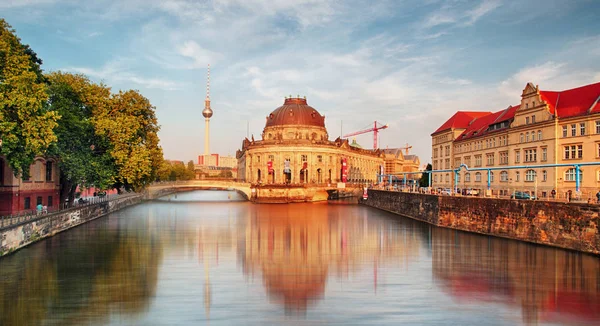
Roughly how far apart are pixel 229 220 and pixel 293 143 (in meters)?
51.9

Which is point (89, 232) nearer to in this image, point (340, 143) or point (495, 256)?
point (495, 256)

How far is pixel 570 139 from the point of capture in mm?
50219

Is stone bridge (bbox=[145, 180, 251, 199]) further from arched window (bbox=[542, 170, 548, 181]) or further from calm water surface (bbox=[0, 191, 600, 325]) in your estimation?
arched window (bbox=[542, 170, 548, 181])

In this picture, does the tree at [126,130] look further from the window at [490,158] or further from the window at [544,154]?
the window at [490,158]

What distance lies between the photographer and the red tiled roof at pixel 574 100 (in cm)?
4887

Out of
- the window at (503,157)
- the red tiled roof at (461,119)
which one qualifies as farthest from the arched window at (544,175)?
the red tiled roof at (461,119)

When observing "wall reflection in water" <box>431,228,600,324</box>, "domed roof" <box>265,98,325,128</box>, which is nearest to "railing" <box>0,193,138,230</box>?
"wall reflection in water" <box>431,228,600,324</box>

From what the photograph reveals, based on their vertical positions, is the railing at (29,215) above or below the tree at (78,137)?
below

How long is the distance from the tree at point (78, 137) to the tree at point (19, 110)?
712cm

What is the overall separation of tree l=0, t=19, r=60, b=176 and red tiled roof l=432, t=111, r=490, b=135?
67.5 meters

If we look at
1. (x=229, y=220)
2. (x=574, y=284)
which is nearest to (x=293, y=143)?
(x=229, y=220)

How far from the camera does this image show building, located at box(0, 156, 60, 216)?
37.2m

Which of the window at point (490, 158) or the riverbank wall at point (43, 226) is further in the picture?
the window at point (490, 158)

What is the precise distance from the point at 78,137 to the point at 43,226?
421 inches
